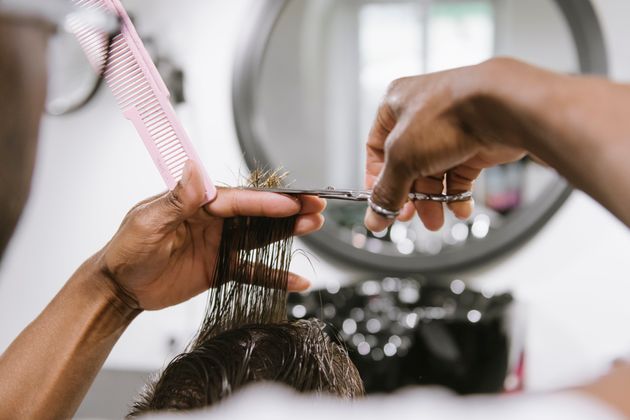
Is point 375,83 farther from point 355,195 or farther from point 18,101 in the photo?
point 18,101

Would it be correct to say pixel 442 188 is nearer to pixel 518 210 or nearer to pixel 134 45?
pixel 134 45

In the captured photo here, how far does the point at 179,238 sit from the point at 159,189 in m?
0.84

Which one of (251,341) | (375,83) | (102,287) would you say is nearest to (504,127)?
(251,341)

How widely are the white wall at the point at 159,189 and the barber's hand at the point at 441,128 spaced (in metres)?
0.78

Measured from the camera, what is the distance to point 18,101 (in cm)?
49

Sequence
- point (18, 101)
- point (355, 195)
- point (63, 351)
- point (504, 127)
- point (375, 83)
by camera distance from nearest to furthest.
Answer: point (18, 101), point (504, 127), point (355, 195), point (63, 351), point (375, 83)

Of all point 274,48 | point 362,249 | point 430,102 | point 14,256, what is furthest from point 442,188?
point 14,256

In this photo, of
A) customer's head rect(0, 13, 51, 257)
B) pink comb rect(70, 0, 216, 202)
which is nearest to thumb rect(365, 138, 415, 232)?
pink comb rect(70, 0, 216, 202)

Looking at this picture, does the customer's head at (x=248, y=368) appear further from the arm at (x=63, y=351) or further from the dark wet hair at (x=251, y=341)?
the arm at (x=63, y=351)

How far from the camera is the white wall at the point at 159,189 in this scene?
159cm

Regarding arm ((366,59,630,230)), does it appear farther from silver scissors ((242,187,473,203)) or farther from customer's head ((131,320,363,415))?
customer's head ((131,320,363,415))

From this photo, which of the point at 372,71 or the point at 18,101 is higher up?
the point at 18,101

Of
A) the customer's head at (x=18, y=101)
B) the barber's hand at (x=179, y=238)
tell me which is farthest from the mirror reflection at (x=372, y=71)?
the customer's head at (x=18, y=101)

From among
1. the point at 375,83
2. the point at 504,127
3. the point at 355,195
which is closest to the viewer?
the point at 504,127
